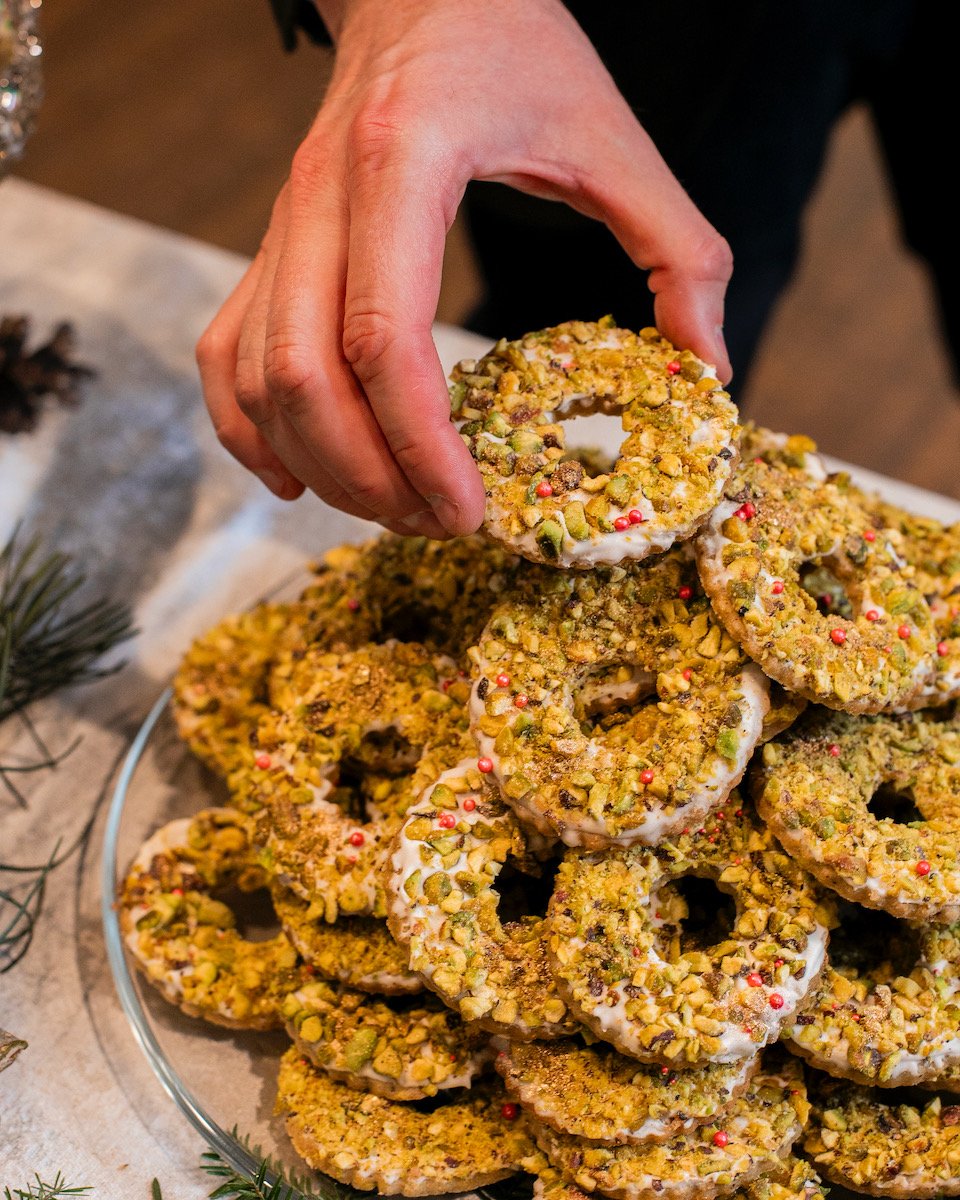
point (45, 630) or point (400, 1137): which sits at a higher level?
point (45, 630)

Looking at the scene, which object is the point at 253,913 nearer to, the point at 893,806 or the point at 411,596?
the point at 411,596

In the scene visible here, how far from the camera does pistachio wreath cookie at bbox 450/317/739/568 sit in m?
0.72

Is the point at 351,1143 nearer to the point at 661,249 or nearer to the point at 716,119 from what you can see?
the point at 661,249

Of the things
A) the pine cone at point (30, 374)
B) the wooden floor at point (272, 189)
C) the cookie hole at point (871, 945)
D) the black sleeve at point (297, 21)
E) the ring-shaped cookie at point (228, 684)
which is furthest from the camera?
the wooden floor at point (272, 189)

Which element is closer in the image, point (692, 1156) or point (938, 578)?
point (692, 1156)

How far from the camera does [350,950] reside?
829 mm

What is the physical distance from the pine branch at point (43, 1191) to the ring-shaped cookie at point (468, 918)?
0.37 meters

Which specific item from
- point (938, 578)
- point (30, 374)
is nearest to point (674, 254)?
Answer: point (938, 578)

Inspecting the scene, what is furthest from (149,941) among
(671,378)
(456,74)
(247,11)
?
(247,11)

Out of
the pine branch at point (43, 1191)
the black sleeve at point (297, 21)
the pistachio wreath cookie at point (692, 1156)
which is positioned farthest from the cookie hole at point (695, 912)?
the black sleeve at point (297, 21)

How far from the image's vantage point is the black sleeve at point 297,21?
114 cm

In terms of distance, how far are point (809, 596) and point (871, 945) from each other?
0.28 metres

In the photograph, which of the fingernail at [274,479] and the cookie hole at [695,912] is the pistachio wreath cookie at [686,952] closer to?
the cookie hole at [695,912]

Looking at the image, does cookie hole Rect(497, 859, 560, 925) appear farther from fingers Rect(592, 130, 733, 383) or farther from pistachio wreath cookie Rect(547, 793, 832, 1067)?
fingers Rect(592, 130, 733, 383)
